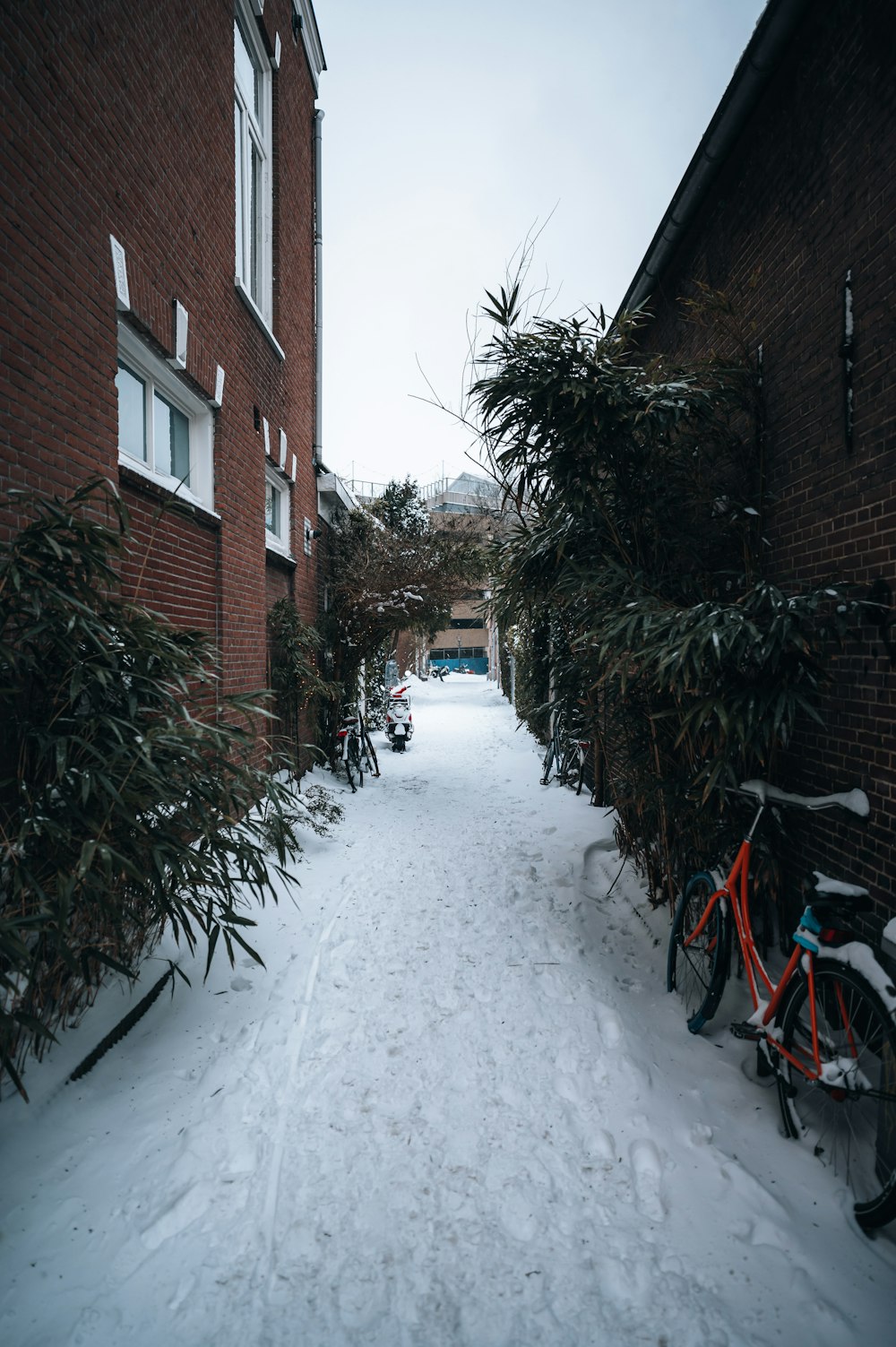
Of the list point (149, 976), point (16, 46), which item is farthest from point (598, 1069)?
point (16, 46)

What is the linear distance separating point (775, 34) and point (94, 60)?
3455 millimetres

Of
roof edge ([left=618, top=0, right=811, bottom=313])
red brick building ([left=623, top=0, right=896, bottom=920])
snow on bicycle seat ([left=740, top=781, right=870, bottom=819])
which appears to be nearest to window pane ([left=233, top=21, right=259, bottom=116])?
roof edge ([left=618, top=0, right=811, bottom=313])

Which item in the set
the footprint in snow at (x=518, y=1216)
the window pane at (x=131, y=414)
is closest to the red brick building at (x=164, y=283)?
the window pane at (x=131, y=414)

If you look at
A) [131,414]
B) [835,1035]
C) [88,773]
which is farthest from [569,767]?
[88,773]

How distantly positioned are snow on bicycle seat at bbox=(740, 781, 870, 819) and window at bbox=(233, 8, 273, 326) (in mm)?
6028

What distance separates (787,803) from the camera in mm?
2562

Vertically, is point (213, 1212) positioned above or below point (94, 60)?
below

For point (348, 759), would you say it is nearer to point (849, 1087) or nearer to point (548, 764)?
point (548, 764)

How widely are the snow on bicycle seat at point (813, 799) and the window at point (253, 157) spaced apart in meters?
6.03

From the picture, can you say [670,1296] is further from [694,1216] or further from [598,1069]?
[598,1069]

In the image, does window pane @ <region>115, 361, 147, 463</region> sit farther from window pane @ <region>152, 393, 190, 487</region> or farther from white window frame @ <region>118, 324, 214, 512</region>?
window pane @ <region>152, 393, 190, 487</region>

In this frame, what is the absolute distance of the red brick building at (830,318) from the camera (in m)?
2.49

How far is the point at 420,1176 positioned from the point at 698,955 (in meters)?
1.83

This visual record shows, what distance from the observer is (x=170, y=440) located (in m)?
4.41
